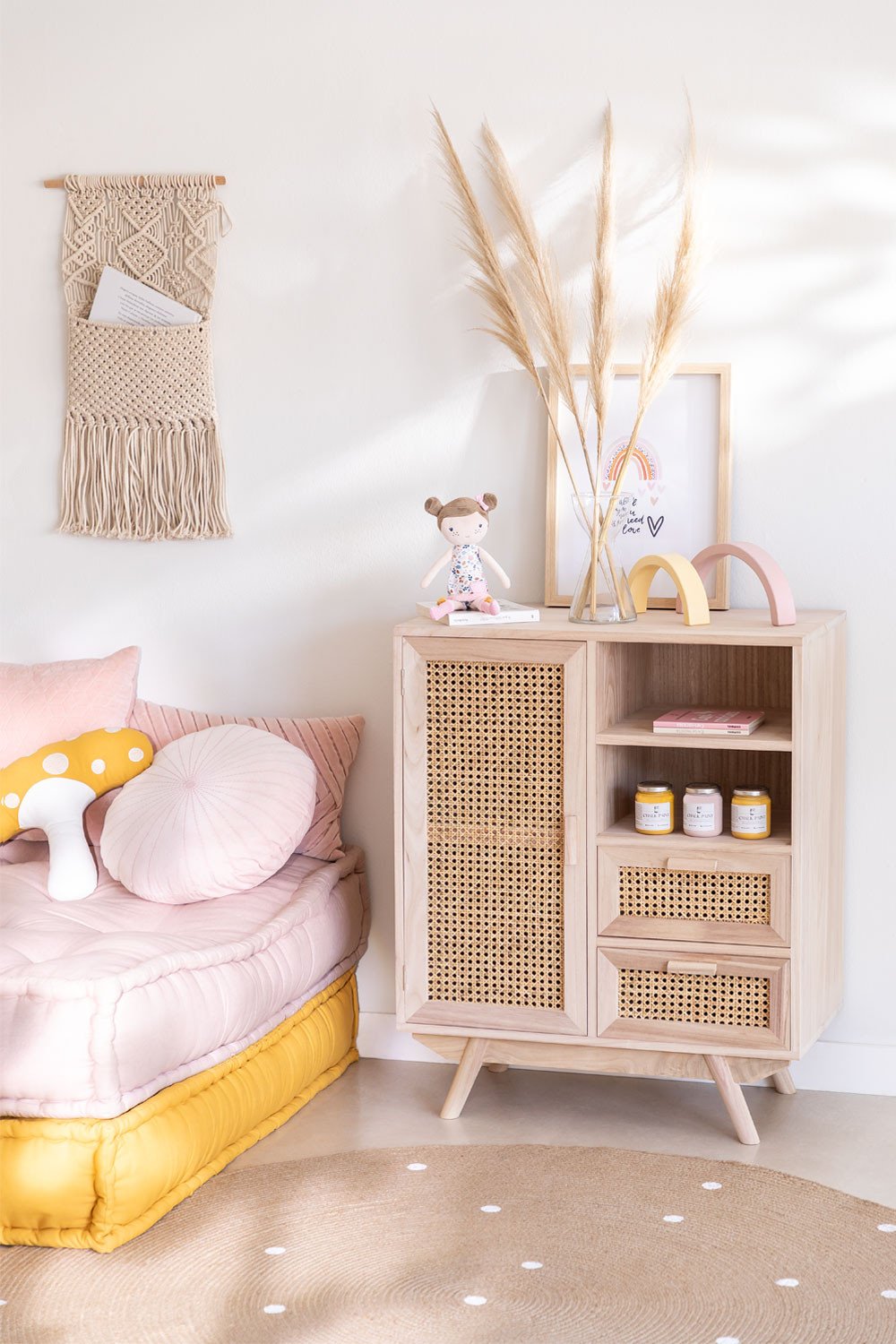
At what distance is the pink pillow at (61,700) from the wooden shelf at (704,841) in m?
1.05

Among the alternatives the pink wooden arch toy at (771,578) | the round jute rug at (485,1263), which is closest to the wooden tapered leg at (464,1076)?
the round jute rug at (485,1263)

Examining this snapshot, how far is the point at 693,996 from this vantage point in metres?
2.54

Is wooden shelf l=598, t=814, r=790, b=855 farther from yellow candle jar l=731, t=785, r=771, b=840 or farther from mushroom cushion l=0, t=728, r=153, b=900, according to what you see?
mushroom cushion l=0, t=728, r=153, b=900

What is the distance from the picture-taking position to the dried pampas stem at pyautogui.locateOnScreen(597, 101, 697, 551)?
265 centimetres

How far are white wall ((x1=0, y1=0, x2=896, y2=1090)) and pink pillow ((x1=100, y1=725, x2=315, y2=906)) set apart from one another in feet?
0.97

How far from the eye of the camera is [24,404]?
316 cm

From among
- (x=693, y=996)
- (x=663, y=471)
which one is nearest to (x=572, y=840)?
(x=693, y=996)

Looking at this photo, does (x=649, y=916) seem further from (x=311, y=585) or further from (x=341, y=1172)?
(x=311, y=585)

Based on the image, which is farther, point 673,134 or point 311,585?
point 311,585

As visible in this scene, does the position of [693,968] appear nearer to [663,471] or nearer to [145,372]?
[663,471]

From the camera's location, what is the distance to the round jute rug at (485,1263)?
6.50ft

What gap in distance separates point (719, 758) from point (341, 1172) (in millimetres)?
1030

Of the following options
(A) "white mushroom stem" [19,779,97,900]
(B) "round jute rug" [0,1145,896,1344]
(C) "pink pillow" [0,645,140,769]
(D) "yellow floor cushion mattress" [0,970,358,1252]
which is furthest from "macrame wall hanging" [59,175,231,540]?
(B) "round jute rug" [0,1145,896,1344]

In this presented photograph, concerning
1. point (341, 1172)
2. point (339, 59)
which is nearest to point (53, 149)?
point (339, 59)
